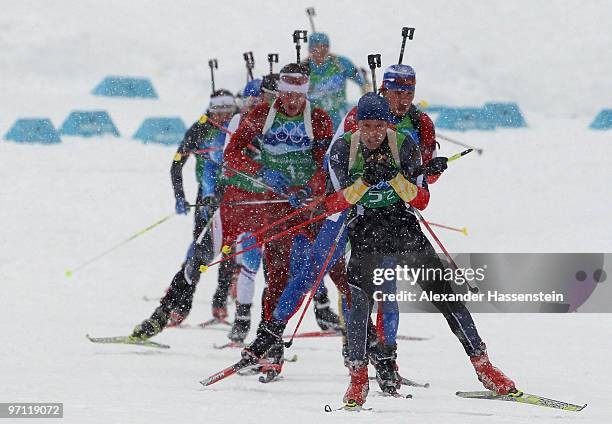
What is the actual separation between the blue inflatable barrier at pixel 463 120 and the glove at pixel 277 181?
1665cm

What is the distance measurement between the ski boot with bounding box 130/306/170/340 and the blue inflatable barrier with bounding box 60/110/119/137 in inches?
666

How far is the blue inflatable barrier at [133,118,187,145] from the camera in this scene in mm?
24188

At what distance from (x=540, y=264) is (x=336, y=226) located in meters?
5.90

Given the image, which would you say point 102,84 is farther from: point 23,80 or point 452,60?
point 452,60

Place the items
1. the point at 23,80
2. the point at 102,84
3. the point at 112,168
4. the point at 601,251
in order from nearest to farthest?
1. the point at 601,251
2. the point at 112,168
3. the point at 102,84
4. the point at 23,80

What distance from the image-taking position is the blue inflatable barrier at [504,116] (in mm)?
25203

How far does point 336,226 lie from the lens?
6.42 m

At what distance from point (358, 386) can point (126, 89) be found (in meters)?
25.0

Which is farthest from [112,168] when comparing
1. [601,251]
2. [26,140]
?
[601,251]

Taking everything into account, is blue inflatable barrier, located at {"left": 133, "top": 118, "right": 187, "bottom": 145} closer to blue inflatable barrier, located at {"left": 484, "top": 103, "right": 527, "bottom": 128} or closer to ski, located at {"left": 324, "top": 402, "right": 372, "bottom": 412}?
blue inflatable barrier, located at {"left": 484, "top": 103, "right": 527, "bottom": 128}

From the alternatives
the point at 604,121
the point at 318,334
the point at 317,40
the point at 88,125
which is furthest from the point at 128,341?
the point at 604,121

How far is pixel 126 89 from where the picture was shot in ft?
98.1

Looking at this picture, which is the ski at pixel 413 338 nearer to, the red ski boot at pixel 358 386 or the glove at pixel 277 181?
the glove at pixel 277 181

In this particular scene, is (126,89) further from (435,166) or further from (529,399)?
(529,399)
